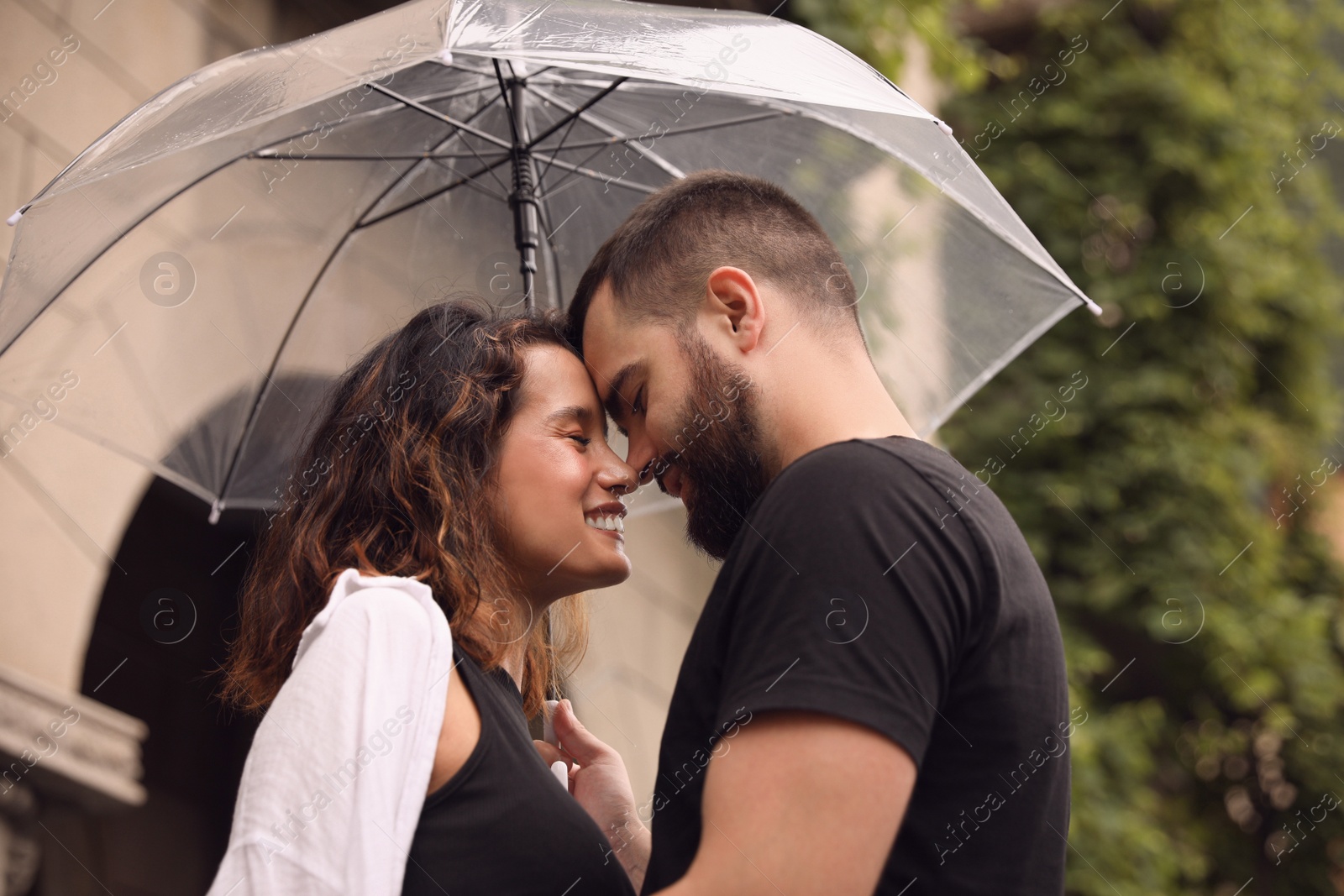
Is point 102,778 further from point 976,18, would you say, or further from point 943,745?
point 976,18

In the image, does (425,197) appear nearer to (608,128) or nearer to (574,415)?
(608,128)

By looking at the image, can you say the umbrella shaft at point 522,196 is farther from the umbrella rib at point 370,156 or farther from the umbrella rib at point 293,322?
the umbrella rib at point 293,322

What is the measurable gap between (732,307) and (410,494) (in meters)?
0.65

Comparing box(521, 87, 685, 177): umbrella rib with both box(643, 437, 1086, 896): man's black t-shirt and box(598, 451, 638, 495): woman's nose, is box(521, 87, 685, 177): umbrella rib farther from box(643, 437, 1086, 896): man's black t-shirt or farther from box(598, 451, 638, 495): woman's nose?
box(643, 437, 1086, 896): man's black t-shirt

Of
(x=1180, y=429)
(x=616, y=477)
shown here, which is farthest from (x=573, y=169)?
(x=1180, y=429)

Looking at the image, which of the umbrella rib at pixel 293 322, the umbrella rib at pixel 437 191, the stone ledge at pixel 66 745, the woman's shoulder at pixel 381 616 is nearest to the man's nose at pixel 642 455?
the woman's shoulder at pixel 381 616

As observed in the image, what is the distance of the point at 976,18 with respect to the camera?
26.0 ft

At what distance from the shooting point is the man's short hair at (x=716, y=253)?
6.39 ft

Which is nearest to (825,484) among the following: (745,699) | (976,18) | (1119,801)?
(745,699)

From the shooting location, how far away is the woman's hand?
2.18m

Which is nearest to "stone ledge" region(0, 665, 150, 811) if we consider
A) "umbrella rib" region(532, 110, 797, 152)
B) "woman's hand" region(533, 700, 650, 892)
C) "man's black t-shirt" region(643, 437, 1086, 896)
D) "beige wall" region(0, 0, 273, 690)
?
"beige wall" region(0, 0, 273, 690)

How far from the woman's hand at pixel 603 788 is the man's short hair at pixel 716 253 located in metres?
0.85

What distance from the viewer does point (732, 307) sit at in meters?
1.88

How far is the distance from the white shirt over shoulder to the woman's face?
431 millimetres
